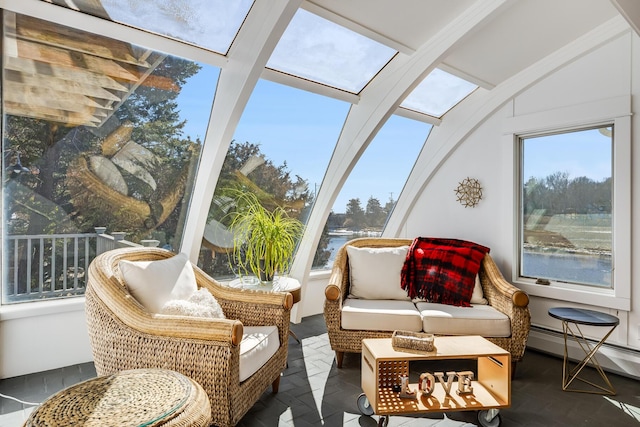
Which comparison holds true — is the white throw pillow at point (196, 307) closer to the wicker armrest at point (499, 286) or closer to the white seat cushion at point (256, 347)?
the white seat cushion at point (256, 347)

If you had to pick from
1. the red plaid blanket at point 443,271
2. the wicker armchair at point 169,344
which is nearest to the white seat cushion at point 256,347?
the wicker armchair at point 169,344

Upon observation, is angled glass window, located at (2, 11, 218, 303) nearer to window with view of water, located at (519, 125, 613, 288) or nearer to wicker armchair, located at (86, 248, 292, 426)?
wicker armchair, located at (86, 248, 292, 426)

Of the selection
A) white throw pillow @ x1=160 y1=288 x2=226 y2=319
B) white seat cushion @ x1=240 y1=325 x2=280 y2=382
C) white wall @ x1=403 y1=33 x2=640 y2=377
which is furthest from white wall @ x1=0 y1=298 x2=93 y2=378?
white wall @ x1=403 y1=33 x2=640 y2=377

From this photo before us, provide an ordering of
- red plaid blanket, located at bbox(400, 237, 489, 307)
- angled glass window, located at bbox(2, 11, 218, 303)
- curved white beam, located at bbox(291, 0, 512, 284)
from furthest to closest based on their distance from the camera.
A: red plaid blanket, located at bbox(400, 237, 489, 307), curved white beam, located at bbox(291, 0, 512, 284), angled glass window, located at bbox(2, 11, 218, 303)

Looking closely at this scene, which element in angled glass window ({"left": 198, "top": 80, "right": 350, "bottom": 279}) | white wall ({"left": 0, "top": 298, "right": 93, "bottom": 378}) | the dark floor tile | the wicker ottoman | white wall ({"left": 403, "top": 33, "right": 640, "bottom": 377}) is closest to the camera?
the wicker ottoman

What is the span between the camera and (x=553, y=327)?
3635mm

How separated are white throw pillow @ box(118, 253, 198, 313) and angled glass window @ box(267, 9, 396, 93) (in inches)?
73.1

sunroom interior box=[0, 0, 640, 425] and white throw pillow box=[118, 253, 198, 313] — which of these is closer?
white throw pillow box=[118, 253, 198, 313]

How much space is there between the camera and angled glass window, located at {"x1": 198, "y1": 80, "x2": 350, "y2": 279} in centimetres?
374

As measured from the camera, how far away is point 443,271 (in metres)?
3.73

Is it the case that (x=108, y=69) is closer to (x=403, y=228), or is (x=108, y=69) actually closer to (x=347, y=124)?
(x=347, y=124)

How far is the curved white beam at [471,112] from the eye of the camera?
3379mm

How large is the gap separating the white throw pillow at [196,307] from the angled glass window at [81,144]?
48.3 inches

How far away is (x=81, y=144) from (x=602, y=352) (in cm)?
452
